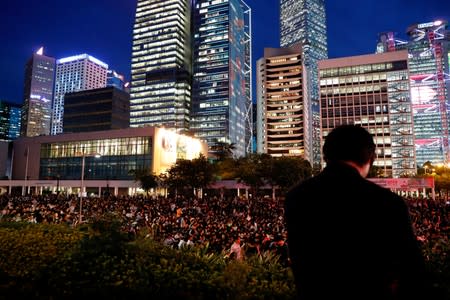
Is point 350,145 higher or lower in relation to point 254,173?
lower

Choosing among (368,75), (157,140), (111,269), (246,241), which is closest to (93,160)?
(157,140)

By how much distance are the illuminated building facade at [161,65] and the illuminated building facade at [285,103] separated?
128 ft

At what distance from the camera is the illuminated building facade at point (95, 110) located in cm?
13738

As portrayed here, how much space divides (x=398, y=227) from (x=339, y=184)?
1.29 feet

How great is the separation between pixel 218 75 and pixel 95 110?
5667 cm

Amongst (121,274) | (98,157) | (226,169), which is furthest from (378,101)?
(121,274)

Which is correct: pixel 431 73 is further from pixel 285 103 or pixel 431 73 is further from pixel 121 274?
pixel 121 274

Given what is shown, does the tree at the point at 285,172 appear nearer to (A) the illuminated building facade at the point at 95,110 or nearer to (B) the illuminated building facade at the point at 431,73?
(A) the illuminated building facade at the point at 95,110

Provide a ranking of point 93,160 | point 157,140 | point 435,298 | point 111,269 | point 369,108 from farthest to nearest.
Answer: point 369,108 → point 93,160 → point 157,140 → point 111,269 → point 435,298

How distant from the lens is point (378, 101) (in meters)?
106

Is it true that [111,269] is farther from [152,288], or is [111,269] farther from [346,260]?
[346,260]

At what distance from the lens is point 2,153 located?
8800cm

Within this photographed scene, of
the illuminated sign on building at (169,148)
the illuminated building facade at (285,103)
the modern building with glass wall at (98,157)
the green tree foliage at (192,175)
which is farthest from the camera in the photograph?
the illuminated building facade at (285,103)

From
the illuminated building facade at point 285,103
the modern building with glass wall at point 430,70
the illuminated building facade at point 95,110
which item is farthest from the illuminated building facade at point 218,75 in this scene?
the modern building with glass wall at point 430,70
